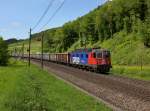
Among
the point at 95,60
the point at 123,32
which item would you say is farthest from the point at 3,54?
the point at 95,60

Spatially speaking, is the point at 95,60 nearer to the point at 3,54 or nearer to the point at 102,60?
the point at 102,60

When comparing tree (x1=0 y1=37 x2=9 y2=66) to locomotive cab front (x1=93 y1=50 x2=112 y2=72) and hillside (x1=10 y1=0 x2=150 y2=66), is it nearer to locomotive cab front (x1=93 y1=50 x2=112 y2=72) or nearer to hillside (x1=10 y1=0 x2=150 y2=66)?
hillside (x1=10 y1=0 x2=150 y2=66)

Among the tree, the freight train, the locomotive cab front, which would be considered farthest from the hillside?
the locomotive cab front

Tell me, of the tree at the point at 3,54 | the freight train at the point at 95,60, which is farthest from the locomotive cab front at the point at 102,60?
the tree at the point at 3,54

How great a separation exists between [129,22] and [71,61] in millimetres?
46589

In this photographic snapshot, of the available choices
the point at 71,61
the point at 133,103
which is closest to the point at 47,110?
the point at 133,103

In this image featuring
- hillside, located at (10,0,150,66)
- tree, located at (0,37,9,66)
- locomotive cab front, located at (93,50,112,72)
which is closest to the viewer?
locomotive cab front, located at (93,50,112,72)

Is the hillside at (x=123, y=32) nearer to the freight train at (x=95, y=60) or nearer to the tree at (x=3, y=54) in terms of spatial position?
the tree at (x=3, y=54)

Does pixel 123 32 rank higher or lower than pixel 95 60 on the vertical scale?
higher

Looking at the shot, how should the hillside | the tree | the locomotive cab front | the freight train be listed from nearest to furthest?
the locomotive cab front
the freight train
the hillside
the tree

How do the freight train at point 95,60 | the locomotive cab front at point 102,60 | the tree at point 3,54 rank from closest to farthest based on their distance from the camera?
1. the locomotive cab front at point 102,60
2. the freight train at point 95,60
3. the tree at point 3,54

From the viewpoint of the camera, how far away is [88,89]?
3216 cm

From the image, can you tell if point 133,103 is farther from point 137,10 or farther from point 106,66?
point 137,10

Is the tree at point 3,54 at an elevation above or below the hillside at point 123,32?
below
